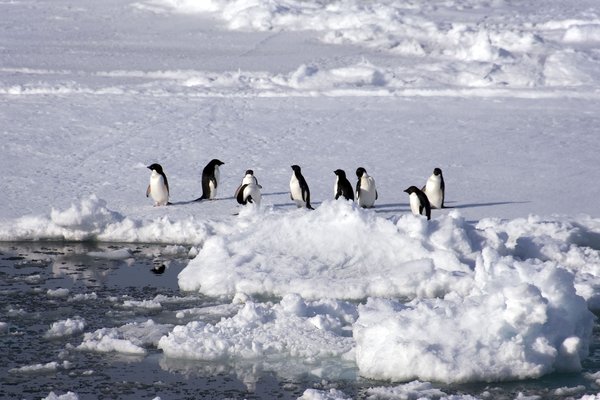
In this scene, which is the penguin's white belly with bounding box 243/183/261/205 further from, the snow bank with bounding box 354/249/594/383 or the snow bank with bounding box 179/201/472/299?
the snow bank with bounding box 354/249/594/383

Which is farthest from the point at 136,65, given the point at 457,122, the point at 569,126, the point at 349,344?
the point at 349,344

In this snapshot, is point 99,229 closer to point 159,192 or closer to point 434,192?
point 159,192

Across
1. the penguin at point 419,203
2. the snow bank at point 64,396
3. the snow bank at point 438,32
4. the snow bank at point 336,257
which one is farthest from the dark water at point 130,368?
the snow bank at point 438,32

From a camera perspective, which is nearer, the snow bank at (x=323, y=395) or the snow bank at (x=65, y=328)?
the snow bank at (x=323, y=395)

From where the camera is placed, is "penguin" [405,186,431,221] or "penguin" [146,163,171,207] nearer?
"penguin" [405,186,431,221]

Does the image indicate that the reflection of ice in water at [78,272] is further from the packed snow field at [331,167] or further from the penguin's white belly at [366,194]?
the penguin's white belly at [366,194]

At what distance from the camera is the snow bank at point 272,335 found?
6.77m

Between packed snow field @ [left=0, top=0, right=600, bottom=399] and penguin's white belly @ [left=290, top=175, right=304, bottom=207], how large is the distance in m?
0.20

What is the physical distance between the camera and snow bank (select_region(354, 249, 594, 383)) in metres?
6.39

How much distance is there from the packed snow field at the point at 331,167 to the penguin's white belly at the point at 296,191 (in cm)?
20

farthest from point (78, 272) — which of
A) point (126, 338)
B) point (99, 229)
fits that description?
point (126, 338)

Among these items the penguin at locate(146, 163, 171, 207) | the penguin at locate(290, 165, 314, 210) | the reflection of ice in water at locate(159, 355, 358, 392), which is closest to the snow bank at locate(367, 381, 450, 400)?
the reflection of ice in water at locate(159, 355, 358, 392)

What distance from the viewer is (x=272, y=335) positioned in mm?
6969

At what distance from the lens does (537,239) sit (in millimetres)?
9367
